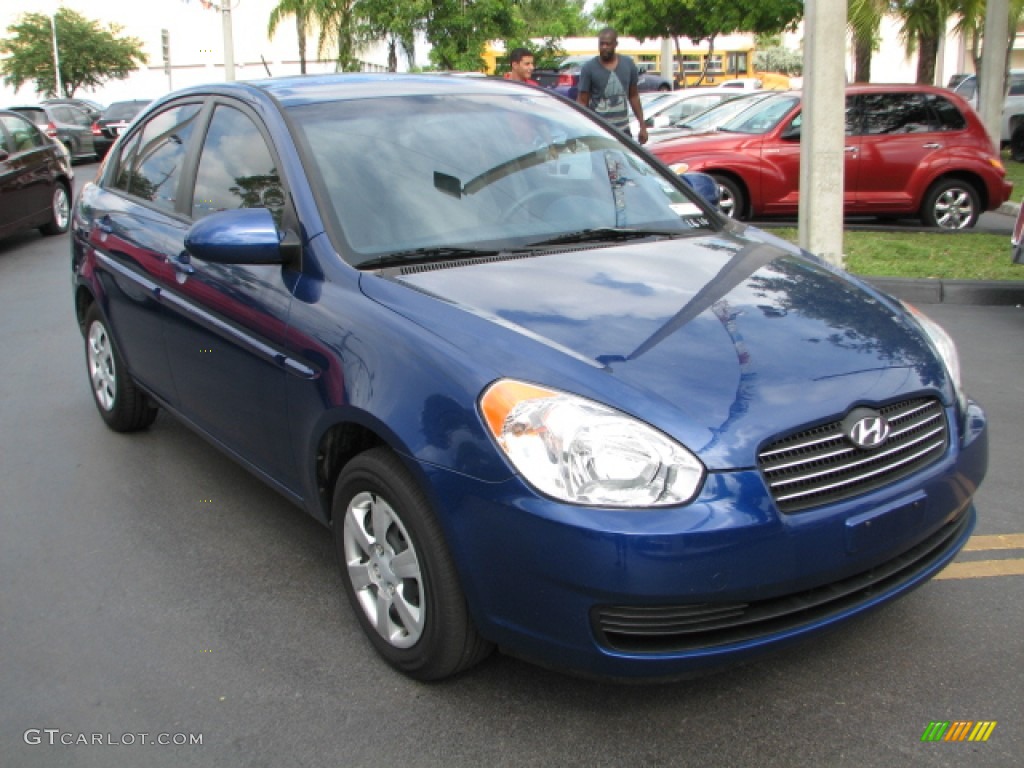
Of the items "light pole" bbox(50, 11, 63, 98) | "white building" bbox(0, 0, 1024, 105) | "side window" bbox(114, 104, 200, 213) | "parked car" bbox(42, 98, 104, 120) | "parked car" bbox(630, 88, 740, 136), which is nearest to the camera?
"side window" bbox(114, 104, 200, 213)

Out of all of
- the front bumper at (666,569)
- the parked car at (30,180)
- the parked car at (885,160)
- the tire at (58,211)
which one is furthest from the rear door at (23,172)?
the front bumper at (666,569)

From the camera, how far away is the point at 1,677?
3096mm

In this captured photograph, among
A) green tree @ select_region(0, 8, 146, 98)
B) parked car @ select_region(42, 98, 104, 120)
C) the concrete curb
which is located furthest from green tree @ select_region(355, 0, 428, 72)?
green tree @ select_region(0, 8, 146, 98)

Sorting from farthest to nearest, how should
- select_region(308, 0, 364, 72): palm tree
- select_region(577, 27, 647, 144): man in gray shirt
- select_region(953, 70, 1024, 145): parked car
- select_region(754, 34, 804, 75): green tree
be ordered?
select_region(754, 34, 804, 75): green tree → select_region(308, 0, 364, 72): palm tree → select_region(953, 70, 1024, 145): parked car → select_region(577, 27, 647, 144): man in gray shirt

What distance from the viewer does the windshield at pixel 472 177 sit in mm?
3484

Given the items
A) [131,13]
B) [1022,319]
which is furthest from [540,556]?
[131,13]

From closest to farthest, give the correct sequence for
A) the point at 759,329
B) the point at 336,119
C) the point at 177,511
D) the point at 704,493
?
the point at 704,493
the point at 759,329
the point at 336,119
the point at 177,511

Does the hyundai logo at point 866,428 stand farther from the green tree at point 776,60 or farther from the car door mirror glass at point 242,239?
the green tree at point 776,60

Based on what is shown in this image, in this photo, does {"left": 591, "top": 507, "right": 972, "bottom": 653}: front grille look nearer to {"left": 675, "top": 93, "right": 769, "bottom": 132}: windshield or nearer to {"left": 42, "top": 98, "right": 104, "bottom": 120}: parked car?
{"left": 675, "top": 93, "right": 769, "bottom": 132}: windshield

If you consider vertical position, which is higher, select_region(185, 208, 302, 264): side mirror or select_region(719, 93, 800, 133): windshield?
select_region(719, 93, 800, 133): windshield

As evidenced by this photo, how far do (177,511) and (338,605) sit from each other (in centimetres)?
117

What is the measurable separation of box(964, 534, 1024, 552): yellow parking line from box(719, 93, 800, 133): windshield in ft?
26.8

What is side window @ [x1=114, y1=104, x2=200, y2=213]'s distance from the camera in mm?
4418

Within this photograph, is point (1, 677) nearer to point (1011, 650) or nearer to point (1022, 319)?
point (1011, 650)
